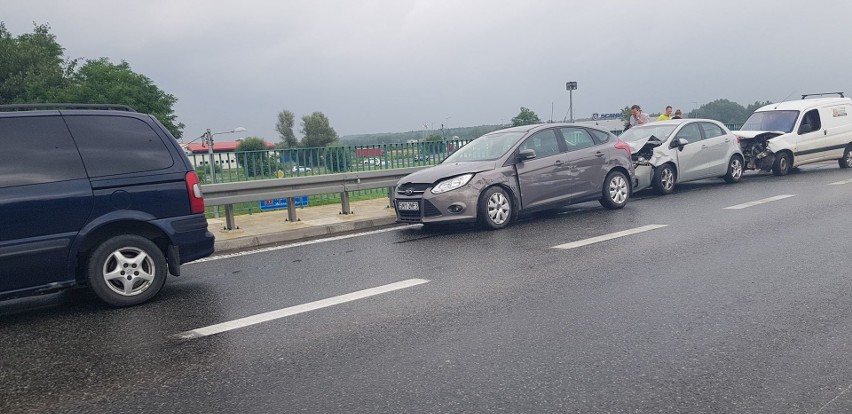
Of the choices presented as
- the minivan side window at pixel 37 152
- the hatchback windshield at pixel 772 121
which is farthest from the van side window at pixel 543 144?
the hatchback windshield at pixel 772 121

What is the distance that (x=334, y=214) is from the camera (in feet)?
41.4

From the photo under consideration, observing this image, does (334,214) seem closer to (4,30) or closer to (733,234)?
(733,234)

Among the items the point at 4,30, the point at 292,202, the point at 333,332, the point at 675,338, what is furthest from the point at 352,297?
the point at 4,30

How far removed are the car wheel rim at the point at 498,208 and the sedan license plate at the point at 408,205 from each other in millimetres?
1031

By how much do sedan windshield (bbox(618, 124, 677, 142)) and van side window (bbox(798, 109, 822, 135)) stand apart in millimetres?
4640

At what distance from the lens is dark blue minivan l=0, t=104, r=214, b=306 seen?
5.98 m

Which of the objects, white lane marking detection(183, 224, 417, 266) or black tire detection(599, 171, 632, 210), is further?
black tire detection(599, 171, 632, 210)

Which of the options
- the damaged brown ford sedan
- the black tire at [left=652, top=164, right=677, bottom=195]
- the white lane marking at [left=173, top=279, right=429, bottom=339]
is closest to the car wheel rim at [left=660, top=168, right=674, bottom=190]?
the black tire at [left=652, top=164, right=677, bottom=195]

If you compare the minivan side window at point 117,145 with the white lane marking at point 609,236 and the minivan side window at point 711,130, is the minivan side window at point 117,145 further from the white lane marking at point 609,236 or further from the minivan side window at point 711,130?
the minivan side window at point 711,130

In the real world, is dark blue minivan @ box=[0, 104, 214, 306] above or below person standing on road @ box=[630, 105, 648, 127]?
below

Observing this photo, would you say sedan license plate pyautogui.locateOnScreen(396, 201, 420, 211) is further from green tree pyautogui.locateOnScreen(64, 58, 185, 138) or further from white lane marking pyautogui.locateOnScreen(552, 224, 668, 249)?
green tree pyautogui.locateOnScreen(64, 58, 185, 138)

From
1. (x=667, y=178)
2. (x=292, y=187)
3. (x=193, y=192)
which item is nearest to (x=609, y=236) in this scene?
(x=193, y=192)

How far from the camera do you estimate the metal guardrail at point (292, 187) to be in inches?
431

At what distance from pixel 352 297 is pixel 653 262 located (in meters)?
3.06
